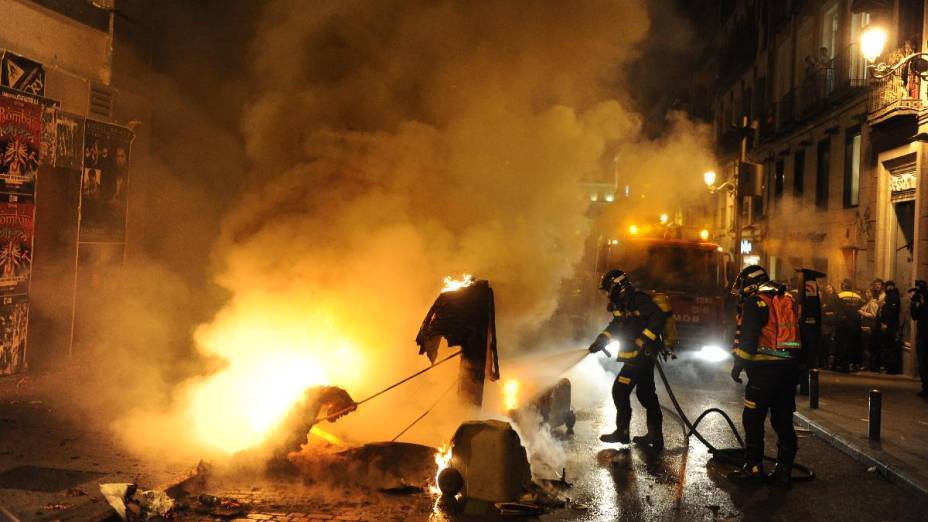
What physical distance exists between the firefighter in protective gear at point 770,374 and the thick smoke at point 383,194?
253 cm

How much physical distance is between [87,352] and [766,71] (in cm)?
2335

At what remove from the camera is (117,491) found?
200 inches

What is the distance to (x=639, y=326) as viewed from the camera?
7.62m

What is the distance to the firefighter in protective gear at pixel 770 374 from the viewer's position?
641cm

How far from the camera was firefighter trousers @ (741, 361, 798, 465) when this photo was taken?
252 inches

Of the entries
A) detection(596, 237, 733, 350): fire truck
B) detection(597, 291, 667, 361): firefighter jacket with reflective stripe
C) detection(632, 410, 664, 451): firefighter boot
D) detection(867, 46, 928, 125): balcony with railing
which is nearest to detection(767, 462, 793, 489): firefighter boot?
detection(632, 410, 664, 451): firefighter boot

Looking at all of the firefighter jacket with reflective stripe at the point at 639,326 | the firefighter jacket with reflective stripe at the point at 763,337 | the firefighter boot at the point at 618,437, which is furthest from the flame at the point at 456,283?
the firefighter jacket with reflective stripe at the point at 763,337

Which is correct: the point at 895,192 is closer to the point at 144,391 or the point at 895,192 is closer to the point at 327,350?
the point at 327,350

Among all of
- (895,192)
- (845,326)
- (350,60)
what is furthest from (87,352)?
(895,192)

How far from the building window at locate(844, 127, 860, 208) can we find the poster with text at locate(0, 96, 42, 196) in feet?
55.8

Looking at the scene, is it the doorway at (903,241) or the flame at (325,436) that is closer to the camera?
the flame at (325,436)

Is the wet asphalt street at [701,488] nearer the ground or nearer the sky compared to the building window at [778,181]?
nearer the ground

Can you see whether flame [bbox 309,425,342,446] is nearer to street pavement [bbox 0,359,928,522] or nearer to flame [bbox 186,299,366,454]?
flame [bbox 186,299,366,454]

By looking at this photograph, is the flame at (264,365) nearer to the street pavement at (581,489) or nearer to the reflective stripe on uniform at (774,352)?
the street pavement at (581,489)
